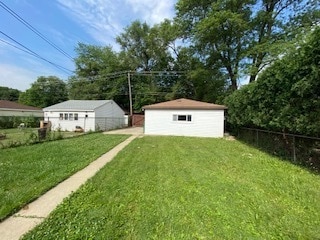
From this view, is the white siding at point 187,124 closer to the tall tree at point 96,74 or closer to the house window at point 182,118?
the house window at point 182,118

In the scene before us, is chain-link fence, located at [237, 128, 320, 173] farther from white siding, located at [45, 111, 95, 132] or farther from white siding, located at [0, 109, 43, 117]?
white siding, located at [0, 109, 43, 117]

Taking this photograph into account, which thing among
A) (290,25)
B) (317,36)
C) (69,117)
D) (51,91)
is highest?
(290,25)

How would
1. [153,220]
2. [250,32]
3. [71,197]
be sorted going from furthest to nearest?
[250,32] < [71,197] < [153,220]

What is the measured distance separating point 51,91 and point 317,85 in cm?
5015

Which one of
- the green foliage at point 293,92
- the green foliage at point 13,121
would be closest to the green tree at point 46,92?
the green foliage at point 13,121

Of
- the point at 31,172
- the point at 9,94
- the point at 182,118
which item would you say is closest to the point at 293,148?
the point at 31,172

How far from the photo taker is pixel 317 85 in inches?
253

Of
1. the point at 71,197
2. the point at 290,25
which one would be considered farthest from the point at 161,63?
the point at 71,197

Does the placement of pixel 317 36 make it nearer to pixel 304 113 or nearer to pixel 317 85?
pixel 317 85

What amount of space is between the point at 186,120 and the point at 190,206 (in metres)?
15.2

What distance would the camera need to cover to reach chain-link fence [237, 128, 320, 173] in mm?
7723

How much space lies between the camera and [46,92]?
160 feet

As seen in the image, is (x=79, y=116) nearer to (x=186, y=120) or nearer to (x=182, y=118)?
(x=182, y=118)

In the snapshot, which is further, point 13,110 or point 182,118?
point 13,110
